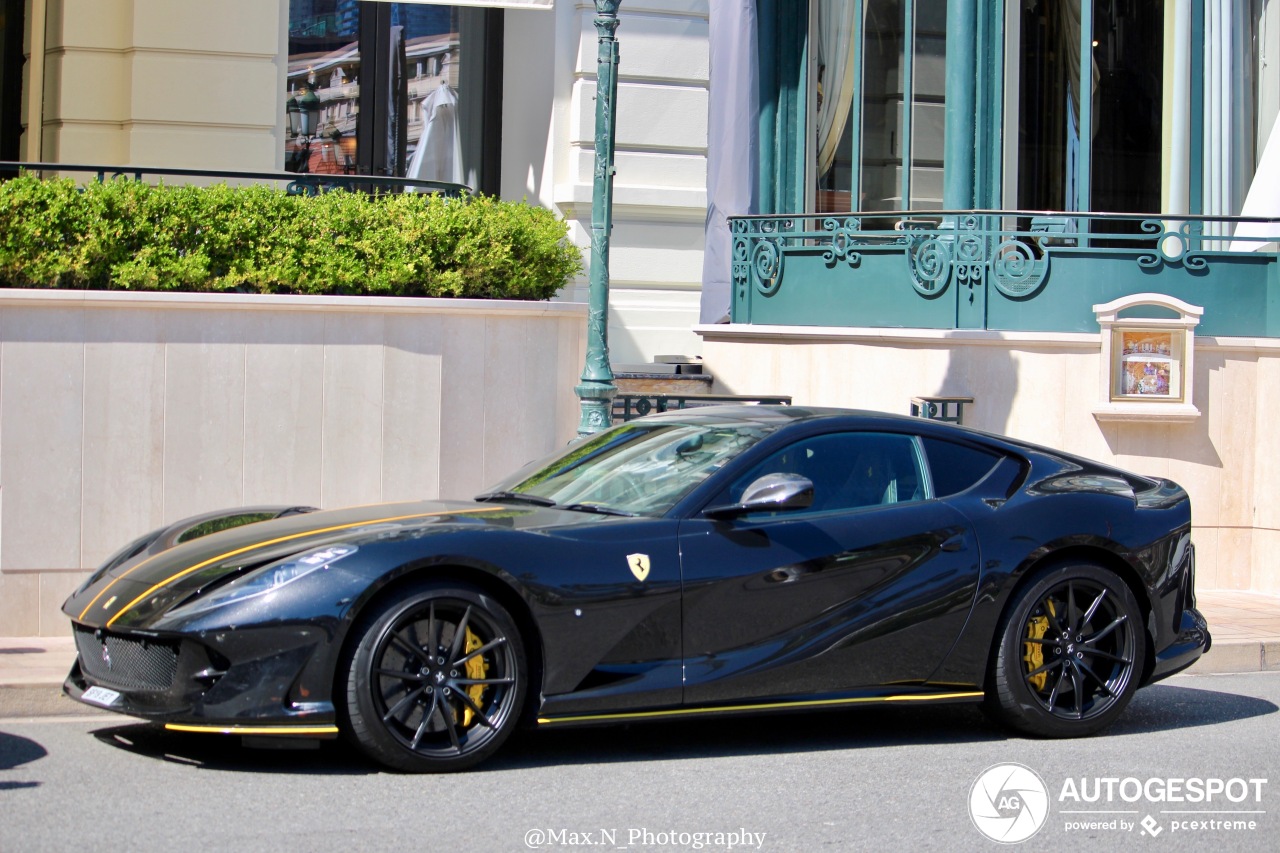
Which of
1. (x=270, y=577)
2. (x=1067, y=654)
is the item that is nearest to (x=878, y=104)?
(x=1067, y=654)

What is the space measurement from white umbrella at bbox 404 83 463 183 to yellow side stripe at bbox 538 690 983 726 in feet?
31.9

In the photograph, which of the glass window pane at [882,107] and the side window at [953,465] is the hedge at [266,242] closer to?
the side window at [953,465]

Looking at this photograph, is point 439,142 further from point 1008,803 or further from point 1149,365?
point 1008,803

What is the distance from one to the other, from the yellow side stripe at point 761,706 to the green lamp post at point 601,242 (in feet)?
10.6

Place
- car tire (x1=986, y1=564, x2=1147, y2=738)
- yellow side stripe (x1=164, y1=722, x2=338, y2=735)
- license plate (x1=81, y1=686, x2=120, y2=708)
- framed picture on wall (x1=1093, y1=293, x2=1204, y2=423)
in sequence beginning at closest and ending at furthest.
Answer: yellow side stripe (x1=164, y1=722, x2=338, y2=735) → license plate (x1=81, y1=686, x2=120, y2=708) → car tire (x1=986, y1=564, x2=1147, y2=738) → framed picture on wall (x1=1093, y1=293, x2=1204, y2=423)

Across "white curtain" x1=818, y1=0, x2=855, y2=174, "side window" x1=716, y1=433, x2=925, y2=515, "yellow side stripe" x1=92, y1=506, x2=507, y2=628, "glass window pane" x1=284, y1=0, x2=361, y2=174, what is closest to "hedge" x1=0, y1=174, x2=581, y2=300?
"yellow side stripe" x1=92, y1=506, x2=507, y2=628

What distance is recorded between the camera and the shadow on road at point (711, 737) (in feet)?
19.9

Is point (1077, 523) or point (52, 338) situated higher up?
point (52, 338)

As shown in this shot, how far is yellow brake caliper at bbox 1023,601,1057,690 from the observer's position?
679cm

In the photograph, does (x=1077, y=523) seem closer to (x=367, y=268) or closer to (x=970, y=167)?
(x=367, y=268)

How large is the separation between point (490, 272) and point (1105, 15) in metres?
6.85

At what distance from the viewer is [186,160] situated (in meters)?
13.5

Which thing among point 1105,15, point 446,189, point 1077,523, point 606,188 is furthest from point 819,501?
point 1105,15

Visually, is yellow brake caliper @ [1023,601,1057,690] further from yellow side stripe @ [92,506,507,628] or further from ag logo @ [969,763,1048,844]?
yellow side stripe @ [92,506,507,628]
